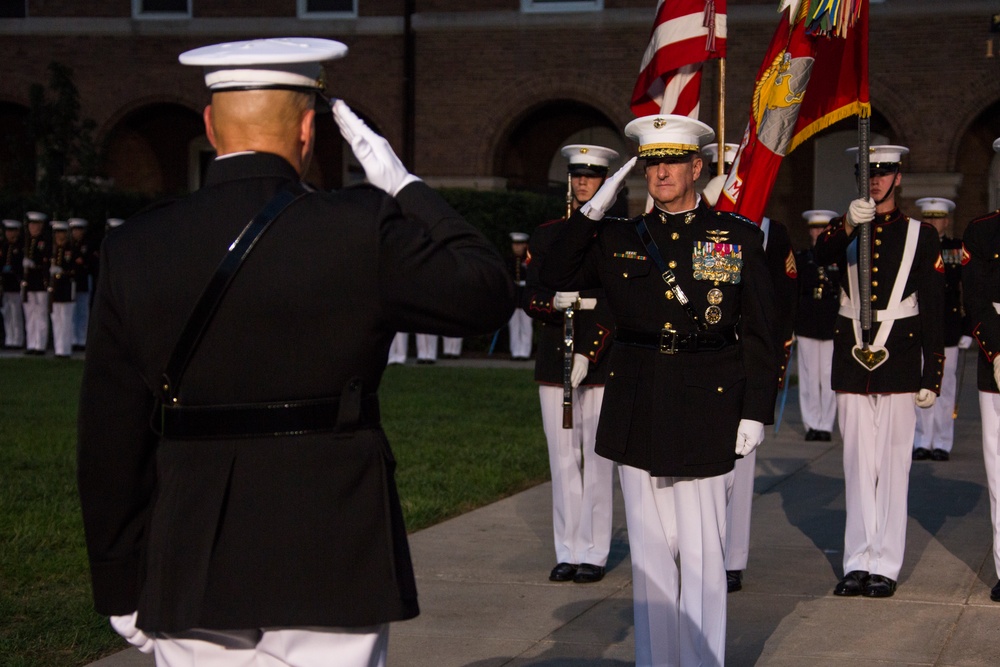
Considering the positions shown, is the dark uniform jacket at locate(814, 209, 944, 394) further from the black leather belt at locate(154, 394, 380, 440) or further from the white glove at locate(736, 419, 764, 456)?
the black leather belt at locate(154, 394, 380, 440)

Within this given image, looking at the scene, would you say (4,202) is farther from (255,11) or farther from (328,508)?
(328,508)

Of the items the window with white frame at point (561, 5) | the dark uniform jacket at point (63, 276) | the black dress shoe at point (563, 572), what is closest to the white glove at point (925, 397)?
the black dress shoe at point (563, 572)

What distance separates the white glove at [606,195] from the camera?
518cm

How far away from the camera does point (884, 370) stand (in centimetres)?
681

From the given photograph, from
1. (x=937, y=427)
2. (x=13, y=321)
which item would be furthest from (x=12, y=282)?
(x=937, y=427)

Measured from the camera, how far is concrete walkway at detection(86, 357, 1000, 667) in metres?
5.63

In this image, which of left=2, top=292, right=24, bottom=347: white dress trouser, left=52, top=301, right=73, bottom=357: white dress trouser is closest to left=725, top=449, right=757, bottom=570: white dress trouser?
left=52, top=301, right=73, bottom=357: white dress trouser

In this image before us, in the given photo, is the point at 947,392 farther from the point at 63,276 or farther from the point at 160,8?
the point at 160,8

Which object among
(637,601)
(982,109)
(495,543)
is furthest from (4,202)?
(637,601)

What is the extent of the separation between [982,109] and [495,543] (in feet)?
60.9

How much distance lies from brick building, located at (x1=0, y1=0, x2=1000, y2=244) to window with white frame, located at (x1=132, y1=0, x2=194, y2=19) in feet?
0.09

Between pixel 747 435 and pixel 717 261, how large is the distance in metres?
0.64

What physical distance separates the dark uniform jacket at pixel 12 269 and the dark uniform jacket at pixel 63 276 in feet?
4.77

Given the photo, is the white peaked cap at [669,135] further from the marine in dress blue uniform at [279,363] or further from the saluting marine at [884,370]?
the marine in dress blue uniform at [279,363]
